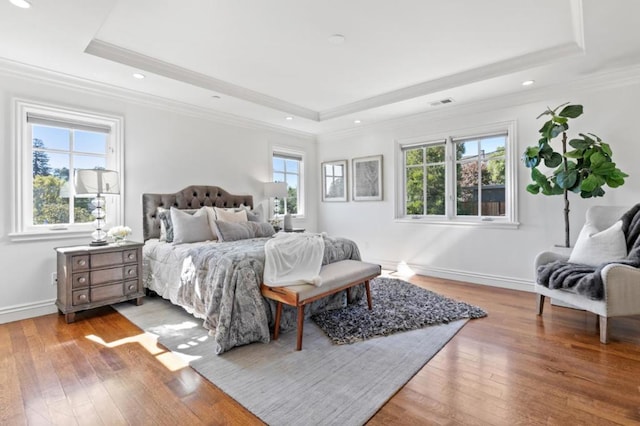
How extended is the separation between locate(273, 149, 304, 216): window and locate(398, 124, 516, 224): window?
1.90m

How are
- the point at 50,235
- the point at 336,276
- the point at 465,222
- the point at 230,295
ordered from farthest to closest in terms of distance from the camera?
1. the point at 465,222
2. the point at 50,235
3. the point at 336,276
4. the point at 230,295

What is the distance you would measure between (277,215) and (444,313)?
3303 mm

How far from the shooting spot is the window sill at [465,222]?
4.07m

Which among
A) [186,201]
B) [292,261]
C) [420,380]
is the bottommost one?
[420,380]

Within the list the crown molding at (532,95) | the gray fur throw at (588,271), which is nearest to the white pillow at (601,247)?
the gray fur throw at (588,271)

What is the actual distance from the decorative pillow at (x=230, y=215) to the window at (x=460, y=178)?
2505 millimetres

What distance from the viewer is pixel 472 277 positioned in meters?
4.36

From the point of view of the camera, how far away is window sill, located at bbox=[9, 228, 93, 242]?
309cm

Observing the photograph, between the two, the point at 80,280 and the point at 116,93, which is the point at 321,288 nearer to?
the point at 80,280

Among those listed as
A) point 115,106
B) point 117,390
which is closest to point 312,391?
point 117,390

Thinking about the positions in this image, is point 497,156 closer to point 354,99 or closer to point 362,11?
point 354,99

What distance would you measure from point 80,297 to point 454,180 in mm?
4677

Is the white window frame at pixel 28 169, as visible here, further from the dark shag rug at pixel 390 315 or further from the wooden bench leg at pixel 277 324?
the dark shag rug at pixel 390 315

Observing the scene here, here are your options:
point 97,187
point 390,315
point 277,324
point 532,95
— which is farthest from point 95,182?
point 532,95
